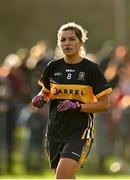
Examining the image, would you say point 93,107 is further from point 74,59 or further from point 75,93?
point 74,59

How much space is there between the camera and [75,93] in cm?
1077

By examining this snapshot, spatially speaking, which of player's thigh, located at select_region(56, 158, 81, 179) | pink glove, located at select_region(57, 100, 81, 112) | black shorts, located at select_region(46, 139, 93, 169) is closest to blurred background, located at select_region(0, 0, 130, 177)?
black shorts, located at select_region(46, 139, 93, 169)

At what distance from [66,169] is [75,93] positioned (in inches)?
32.1

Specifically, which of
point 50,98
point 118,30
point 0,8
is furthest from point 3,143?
point 0,8

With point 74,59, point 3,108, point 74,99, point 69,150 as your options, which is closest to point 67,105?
point 74,99

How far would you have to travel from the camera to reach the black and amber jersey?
35.3ft

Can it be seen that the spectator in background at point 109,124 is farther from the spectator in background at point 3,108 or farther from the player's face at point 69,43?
the player's face at point 69,43

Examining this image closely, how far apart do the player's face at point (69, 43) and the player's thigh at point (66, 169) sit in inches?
43.7

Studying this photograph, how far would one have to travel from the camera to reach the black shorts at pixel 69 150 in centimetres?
1066

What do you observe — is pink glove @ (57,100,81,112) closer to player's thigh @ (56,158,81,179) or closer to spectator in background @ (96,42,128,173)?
player's thigh @ (56,158,81,179)

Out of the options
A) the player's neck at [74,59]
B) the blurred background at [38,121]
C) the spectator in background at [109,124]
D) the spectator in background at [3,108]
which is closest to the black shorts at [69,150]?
the player's neck at [74,59]

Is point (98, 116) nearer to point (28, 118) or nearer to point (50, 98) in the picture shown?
point (28, 118)

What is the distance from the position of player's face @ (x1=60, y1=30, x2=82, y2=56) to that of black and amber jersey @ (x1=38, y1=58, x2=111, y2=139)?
6.0 inches

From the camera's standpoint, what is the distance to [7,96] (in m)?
18.0
